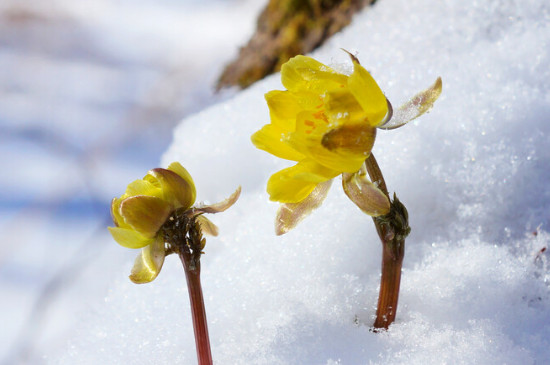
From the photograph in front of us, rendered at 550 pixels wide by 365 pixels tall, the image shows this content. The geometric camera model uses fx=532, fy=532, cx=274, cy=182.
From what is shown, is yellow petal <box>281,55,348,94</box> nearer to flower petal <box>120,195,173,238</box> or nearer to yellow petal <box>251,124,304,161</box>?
yellow petal <box>251,124,304,161</box>

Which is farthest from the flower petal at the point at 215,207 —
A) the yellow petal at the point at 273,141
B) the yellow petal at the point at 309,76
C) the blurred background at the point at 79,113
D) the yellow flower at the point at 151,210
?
the blurred background at the point at 79,113

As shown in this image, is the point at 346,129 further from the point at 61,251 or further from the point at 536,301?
the point at 61,251

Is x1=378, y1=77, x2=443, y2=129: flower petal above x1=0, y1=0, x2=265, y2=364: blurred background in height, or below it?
below

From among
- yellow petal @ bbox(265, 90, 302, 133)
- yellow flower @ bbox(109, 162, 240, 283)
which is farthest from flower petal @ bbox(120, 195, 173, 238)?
yellow petal @ bbox(265, 90, 302, 133)

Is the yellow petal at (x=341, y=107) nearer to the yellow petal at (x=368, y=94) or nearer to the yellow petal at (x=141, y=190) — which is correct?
the yellow petal at (x=368, y=94)

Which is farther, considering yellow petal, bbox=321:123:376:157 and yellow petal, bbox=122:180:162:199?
yellow petal, bbox=122:180:162:199

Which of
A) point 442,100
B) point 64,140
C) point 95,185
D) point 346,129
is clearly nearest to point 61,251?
point 95,185
